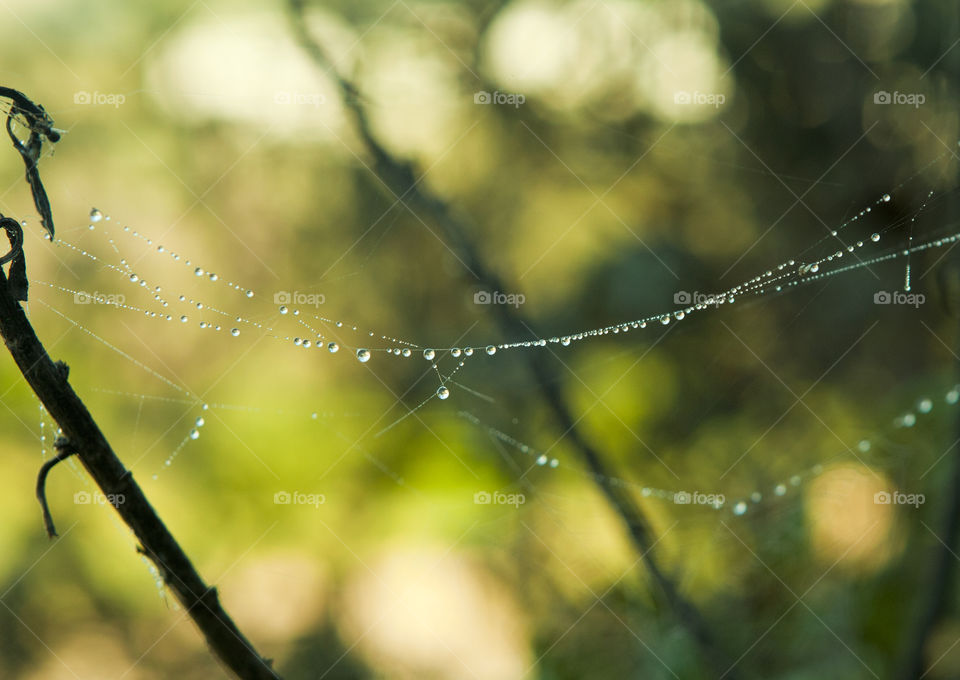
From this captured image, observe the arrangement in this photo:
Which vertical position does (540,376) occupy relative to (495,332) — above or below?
above

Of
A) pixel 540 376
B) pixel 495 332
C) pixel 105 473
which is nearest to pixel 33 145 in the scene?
pixel 105 473

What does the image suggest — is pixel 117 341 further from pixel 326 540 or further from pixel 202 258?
pixel 326 540

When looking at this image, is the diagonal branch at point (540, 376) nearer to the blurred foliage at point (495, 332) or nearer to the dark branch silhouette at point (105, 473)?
the blurred foliage at point (495, 332)

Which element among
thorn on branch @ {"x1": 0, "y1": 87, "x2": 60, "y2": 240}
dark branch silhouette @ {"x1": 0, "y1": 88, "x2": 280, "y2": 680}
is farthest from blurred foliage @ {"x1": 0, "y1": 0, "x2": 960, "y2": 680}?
dark branch silhouette @ {"x1": 0, "y1": 88, "x2": 280, "y2": 680}

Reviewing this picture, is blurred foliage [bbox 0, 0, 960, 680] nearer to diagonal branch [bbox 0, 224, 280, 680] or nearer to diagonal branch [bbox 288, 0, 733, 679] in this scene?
diagonal branch [bbox 288, 0, 733, 679]

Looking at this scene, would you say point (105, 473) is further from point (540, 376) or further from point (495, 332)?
point (495, 332)

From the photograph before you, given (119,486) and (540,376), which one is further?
(540,376)

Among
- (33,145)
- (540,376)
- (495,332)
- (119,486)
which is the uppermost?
(33,145)

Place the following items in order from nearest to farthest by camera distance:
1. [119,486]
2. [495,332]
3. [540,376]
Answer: [119,486] < [540,376] < [495,332]
